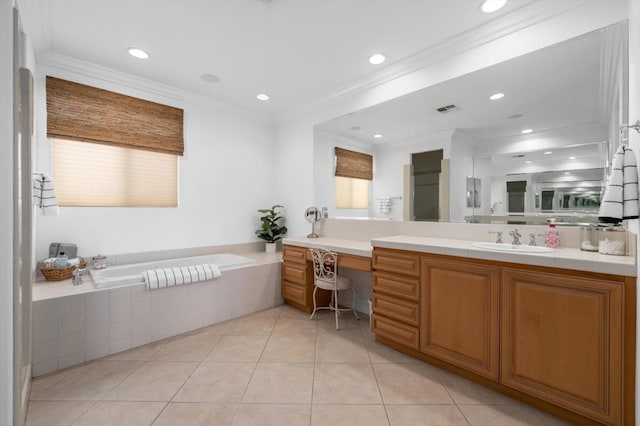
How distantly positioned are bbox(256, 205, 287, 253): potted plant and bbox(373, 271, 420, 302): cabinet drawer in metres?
1.96

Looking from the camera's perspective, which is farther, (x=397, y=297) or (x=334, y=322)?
(x=334, y=322)

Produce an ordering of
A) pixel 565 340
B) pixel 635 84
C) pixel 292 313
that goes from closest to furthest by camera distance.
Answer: pixel 635 84 < pixel 565 340 < pixel 292 313

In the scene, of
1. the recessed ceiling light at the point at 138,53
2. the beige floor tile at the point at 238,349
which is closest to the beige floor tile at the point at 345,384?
the beige floor tile at the point at 238,349

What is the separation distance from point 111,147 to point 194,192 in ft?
3.09

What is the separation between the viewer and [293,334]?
265cm

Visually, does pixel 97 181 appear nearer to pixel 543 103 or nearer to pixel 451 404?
pixel 451 404

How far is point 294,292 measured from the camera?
10.7 feet

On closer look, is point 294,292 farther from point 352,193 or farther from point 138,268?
point 138,268

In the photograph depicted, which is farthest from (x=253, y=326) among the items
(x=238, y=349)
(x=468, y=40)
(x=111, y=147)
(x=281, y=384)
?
(x=468, y=40)

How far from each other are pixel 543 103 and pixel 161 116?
3660 millimetres

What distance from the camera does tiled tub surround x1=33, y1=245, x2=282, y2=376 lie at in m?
2.00

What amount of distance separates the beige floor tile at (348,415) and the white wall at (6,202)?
1.34 meters

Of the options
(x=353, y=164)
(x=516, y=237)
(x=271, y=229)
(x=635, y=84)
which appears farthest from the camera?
(x=271, y=229)

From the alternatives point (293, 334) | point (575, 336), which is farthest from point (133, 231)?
point (575, 336)
